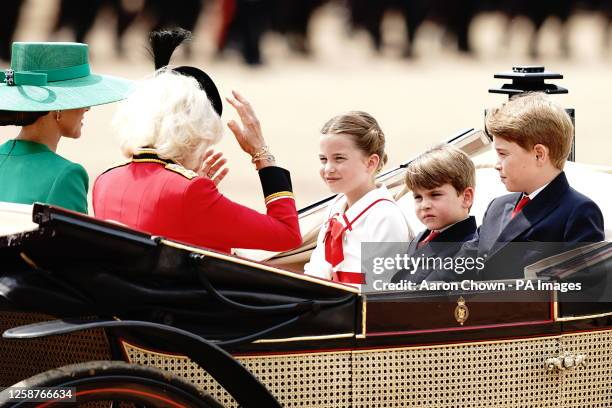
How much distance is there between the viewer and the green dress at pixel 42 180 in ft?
11.7

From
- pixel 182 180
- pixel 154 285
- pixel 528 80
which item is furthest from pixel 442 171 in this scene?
pixel 528 80

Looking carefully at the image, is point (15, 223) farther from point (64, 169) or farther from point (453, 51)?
point (453, 51)

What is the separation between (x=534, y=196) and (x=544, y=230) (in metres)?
0.12

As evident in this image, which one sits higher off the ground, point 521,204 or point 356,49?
point 356,49

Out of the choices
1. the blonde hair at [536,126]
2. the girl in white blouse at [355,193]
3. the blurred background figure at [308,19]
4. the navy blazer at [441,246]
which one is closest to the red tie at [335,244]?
the girl in white blouse at [355,193]

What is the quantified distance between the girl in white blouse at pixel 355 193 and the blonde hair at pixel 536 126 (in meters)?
0.40

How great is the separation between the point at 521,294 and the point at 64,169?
1.31m

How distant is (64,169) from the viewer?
11.8ft

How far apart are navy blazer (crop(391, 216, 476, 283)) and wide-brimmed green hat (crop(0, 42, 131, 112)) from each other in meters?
1.02

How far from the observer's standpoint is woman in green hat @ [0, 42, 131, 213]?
3.59 m

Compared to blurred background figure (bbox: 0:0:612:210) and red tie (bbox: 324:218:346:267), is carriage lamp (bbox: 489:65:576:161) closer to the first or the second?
red tie (bbox: 324:218:346:267)

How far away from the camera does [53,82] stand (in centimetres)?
396

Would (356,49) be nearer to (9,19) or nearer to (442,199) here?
(9,19)

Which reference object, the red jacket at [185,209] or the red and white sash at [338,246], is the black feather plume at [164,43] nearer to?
the red jacket at [185,209]
